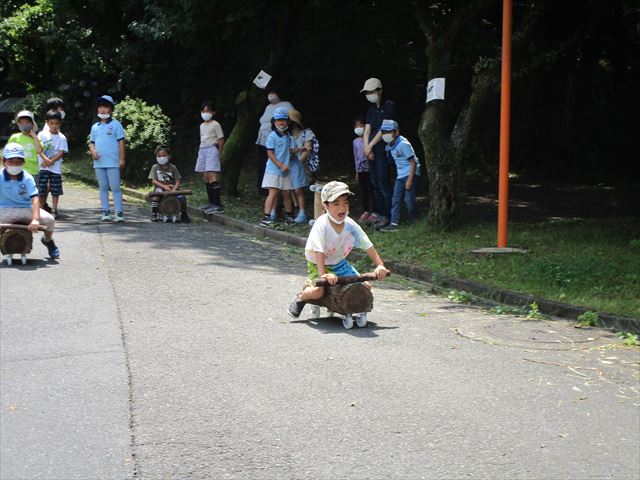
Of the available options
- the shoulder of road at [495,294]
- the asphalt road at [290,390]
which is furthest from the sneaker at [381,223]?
the asphalt road at [290,390]

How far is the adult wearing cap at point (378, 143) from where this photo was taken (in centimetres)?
1463

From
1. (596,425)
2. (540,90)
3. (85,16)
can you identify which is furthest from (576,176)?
(596,425)

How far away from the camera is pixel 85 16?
1075 inches

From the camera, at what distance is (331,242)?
851 cm

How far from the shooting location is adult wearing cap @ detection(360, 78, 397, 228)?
14633mm

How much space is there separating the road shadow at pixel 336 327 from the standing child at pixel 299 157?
264 inches

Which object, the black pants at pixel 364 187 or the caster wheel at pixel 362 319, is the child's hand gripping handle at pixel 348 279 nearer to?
the caster wheel at pixel 362 319

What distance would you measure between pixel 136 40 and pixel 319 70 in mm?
5910

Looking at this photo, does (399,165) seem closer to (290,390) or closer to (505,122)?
(505,122)

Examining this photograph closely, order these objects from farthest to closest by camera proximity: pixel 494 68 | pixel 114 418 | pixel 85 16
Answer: pixel 85 16 → pixel 494 68 → pixel 114 418

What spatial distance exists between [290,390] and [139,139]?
17.3 m

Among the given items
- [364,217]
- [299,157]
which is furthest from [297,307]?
[299,157]

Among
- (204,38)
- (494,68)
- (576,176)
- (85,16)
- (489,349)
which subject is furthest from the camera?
(85,16)

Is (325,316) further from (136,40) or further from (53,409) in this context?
(136,40)
